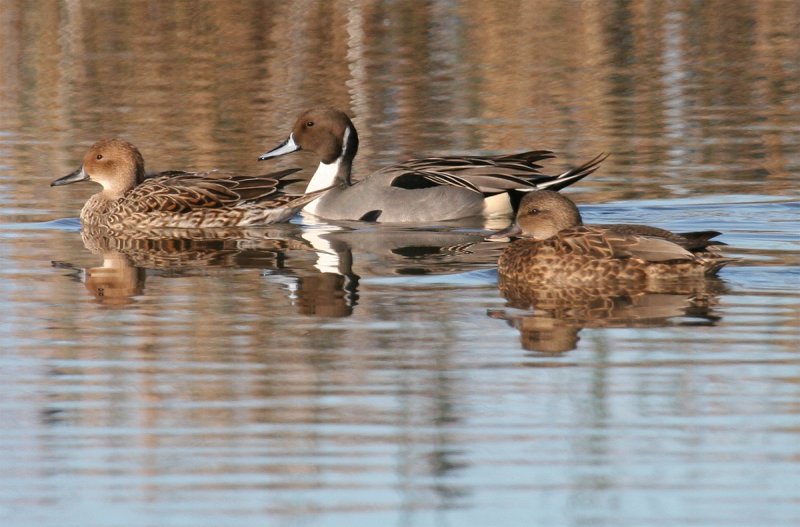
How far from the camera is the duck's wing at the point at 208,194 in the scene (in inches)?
469

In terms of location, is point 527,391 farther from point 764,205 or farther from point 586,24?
point 586,24

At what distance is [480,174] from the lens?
41.4 ft

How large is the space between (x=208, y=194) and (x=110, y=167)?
0.95 meters

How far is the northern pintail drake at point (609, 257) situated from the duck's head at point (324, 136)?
13.0 ft

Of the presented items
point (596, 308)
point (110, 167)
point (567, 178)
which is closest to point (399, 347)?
point (596, 308)

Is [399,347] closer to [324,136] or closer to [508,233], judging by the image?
[508,233]

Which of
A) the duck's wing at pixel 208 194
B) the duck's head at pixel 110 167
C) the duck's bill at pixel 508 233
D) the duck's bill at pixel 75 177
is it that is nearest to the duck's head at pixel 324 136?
the duck's wing at pixel 208 194

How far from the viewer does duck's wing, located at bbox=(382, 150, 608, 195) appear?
12344 millimetres

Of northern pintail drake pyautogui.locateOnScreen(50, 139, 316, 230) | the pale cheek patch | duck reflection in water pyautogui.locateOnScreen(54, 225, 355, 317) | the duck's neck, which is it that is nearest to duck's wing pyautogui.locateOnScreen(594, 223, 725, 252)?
duck reflection in water pyautogui.locateOnScreen(54, 225, 355, 317)

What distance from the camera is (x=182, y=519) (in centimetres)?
500

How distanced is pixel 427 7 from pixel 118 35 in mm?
4830

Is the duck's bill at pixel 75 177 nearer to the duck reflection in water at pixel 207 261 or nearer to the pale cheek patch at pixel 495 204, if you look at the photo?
the duck reflection in water at pixel 207 261

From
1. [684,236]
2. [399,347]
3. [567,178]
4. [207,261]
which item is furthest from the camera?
[567,178]

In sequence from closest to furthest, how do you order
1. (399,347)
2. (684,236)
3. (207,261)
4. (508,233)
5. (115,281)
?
1. (399,347)
2. (684,236)
3. (115,281)
4. (508,233)
5. (207,261)
